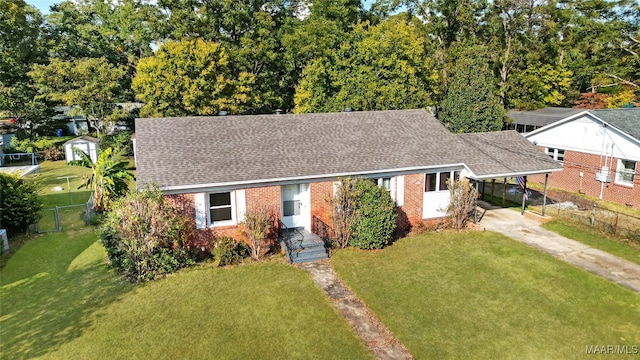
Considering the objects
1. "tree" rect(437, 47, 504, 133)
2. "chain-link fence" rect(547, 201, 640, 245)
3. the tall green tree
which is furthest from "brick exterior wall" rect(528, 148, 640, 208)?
the tall green tree

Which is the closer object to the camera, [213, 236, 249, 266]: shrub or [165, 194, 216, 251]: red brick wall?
[213, 236, 249, 266]: shrub

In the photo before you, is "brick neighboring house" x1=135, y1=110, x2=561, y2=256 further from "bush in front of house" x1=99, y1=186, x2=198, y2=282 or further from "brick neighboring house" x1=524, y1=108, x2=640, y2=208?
"brick neighboring house" x1=524, y1=108, x2=640, y2=208

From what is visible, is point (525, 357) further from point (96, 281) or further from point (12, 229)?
point (12, 229)

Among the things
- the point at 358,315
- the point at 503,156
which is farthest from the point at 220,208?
the point at 503,156

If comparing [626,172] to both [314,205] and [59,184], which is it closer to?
[314,205]

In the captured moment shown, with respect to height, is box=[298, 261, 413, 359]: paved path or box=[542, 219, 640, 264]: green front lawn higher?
box=[542, 219, 640, 264]: green front lawn

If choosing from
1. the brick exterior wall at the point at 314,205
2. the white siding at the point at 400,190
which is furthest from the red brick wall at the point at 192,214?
the white siding at the point at 400,190

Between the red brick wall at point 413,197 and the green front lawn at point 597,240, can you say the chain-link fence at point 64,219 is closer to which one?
the red brick wall at point 413,197
